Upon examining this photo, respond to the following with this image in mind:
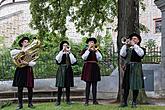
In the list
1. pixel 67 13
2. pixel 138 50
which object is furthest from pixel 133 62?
pixel 67 13

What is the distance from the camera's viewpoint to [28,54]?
1111 cm

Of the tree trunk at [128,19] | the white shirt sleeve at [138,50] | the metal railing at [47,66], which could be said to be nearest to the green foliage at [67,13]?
the metal railing at [47,66]

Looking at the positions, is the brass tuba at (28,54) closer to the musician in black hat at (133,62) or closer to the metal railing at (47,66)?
the musician in black hat at (133,62)

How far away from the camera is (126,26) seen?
41.0ft

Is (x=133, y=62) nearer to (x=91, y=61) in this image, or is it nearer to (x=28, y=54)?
(x=91, y=61)

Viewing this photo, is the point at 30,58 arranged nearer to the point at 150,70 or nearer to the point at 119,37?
the point at 119,37

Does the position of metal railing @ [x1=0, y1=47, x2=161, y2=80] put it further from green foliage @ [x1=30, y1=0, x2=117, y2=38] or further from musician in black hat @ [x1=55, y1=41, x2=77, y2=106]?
musician in black hat @ [x1=55, y1=41, x2=77, y2=106]

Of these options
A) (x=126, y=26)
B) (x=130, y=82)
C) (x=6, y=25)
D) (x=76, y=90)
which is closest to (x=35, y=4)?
(x=76, y=90)

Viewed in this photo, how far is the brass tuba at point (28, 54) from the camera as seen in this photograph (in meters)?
11.0

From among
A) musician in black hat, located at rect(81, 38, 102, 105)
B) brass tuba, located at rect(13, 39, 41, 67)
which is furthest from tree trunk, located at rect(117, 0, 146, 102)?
brass tuba, located at rect(13, 39, 41, 67)

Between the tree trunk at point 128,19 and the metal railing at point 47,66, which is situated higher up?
the tree trunk at point 128,19

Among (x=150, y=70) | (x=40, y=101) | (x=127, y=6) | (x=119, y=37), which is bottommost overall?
(x=40, y=101)

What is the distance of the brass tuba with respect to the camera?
36.0ft

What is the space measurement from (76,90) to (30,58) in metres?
4.25
